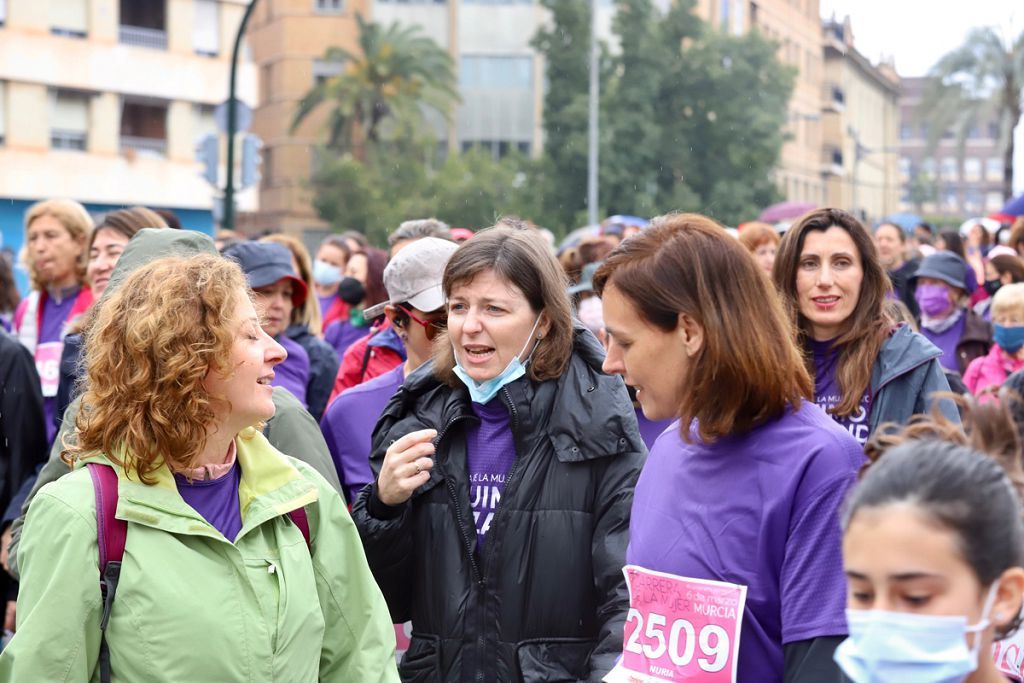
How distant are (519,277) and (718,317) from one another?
1312 mm

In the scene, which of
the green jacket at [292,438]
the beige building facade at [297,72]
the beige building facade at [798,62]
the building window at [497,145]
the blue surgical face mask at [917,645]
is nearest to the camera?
the blue surgical face mask at [917,645]

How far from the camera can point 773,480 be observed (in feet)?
9.55

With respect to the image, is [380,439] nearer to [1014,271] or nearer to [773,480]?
[773,480]

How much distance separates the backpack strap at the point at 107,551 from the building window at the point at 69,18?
42.1 metres

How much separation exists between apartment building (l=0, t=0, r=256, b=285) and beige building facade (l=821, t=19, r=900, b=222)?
3983cm

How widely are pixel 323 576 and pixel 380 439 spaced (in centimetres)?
87

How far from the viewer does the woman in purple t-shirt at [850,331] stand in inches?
189

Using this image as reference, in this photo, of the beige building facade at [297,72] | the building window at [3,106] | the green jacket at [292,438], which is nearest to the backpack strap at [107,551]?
the green jacket at [292,438]

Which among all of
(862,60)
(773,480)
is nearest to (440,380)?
(773,480)

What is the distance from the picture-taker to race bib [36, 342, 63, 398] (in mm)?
7180

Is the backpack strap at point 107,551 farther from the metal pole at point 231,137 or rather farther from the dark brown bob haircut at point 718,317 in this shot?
the metal pole at point 231,137

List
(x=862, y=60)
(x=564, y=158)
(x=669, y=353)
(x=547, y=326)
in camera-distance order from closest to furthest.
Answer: (x=669, y=353), (x=547, y=326), (x=564, y=158), (x=862, y=60)

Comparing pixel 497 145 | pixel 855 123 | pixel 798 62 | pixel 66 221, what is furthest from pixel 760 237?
pixel 855 123

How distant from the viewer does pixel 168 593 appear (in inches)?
126
